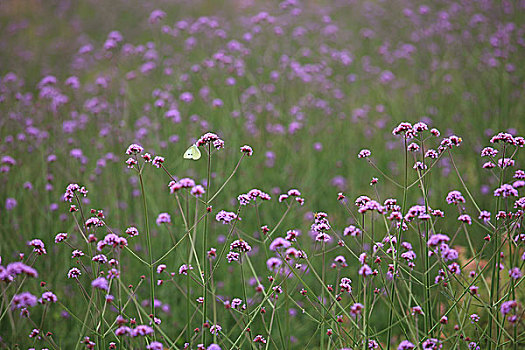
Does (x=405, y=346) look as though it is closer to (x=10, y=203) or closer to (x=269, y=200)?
(x=269, y=200)

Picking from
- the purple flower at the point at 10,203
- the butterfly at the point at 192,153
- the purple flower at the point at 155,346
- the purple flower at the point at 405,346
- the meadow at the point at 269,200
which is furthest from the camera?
the purple flower at the point at 10,203

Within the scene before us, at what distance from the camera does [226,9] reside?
11.1m

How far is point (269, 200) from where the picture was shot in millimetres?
4391

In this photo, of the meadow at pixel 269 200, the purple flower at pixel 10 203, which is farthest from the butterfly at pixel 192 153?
the purple flower at pixel 10 203

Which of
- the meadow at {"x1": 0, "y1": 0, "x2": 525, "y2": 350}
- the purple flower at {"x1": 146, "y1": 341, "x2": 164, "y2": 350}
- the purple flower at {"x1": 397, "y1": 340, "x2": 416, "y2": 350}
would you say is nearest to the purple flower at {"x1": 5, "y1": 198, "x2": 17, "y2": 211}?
the meadow at {"x1": 0, "y1": 0, "x2": 525, "y2": 350}

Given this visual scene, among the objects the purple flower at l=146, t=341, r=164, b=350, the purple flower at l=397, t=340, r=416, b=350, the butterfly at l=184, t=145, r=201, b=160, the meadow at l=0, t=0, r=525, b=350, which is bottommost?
the meadow at l=0, t=0, r=525, b=350

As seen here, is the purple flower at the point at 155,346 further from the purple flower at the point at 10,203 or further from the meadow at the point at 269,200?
the purple flower at the point at 10,203

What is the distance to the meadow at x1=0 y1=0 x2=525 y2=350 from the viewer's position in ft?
6.73

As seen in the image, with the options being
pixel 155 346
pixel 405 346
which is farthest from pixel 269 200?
pixel 155 346

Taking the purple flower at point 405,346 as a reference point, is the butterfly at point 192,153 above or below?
above

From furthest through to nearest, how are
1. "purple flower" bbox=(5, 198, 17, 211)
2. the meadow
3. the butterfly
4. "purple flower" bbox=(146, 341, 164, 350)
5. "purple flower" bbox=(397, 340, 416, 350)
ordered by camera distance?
"purple flower" bbox=(5, 198, 17, 211), the butterfly, the meadow, "purple flower" bbox=(397, 340, 416, 350), "purple flower" bbox=(146, 341, 164, 350)

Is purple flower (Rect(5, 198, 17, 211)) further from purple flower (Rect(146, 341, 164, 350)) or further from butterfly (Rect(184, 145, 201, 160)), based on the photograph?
purple flower (Rect(146, 341, 164, 350))

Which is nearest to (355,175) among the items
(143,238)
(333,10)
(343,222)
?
(343,222)

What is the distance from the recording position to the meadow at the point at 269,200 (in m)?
2.05
